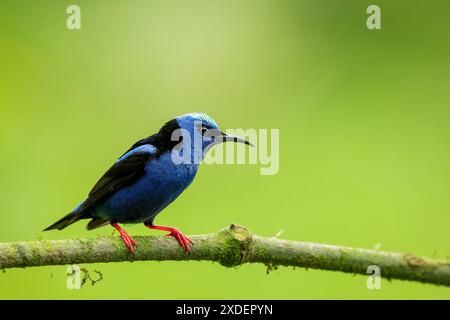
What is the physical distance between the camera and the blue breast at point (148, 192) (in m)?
5.30

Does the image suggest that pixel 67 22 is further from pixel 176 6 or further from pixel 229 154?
pixel 229 154

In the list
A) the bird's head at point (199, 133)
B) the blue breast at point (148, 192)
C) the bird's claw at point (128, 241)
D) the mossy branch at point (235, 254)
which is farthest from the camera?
the bird's head at point (199, 133)

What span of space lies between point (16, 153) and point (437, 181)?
16.7 feet

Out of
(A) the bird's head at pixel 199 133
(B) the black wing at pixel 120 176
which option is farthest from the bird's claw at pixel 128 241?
(A) the bird's head at pixel 199 133

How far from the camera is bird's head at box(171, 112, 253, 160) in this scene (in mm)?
5570

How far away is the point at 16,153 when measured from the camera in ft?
29.2

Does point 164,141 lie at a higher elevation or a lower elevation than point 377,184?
higher

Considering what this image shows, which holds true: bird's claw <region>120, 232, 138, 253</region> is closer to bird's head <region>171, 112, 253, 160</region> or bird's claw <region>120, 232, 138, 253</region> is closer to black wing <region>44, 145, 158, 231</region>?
black wing <region>44, 145, 158, 231</region>

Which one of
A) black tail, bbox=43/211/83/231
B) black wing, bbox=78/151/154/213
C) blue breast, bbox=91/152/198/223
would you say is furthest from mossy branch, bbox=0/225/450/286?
black tail, bbox=43/211/83/231

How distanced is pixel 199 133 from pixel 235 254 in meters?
1.40

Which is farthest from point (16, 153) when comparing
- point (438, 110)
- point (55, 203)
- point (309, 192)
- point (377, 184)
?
point (438, 110)

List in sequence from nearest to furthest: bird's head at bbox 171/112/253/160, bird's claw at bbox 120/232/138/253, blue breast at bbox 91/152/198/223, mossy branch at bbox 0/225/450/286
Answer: mossy branch at bbox 0/225/450/286 < bird's claw at bbox 120/232/138/253 < blue breast at bbox 91/152/198/223 < bird's head at bbox 171/112/253/160

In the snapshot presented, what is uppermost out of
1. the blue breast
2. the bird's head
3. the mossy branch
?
the bird's head

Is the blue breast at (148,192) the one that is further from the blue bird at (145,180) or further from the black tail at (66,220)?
the black tail at (66,220)
